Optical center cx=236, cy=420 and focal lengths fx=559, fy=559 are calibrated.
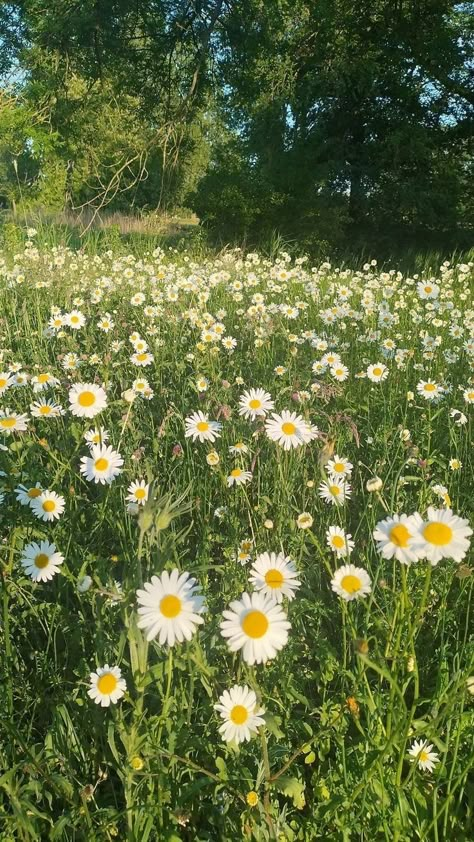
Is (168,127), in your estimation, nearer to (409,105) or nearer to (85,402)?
(85,402)

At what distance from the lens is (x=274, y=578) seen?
1143 millimetres

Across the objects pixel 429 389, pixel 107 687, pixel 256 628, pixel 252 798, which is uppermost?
pixel 429 389

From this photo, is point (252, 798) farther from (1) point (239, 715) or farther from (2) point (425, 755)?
(2) point (425, 755)

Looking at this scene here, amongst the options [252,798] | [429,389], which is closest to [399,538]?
[252,798]

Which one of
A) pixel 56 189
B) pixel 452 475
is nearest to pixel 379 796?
pixel 452 475

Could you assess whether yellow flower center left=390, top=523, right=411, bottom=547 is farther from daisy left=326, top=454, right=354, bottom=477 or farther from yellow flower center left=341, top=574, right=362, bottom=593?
daisy left=326, top=454, right=354, bottom=477

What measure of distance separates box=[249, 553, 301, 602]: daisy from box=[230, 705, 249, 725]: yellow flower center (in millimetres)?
213

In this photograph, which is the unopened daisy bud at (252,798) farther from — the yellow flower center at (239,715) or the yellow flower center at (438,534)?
the yellow flower center at (438,534)

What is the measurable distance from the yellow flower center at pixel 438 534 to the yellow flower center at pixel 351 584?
0.86 ft

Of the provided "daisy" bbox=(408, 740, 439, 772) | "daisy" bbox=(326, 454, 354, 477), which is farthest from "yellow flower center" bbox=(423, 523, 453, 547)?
"daisy" bbox=(326, 454, 354, 477)

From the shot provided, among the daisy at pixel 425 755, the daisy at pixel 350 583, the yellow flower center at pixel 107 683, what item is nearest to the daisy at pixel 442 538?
the daisy at pixel 350 583

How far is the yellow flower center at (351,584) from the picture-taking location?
3.88 feet

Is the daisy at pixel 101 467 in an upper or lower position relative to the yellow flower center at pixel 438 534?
upper

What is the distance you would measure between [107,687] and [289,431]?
3.03ft
